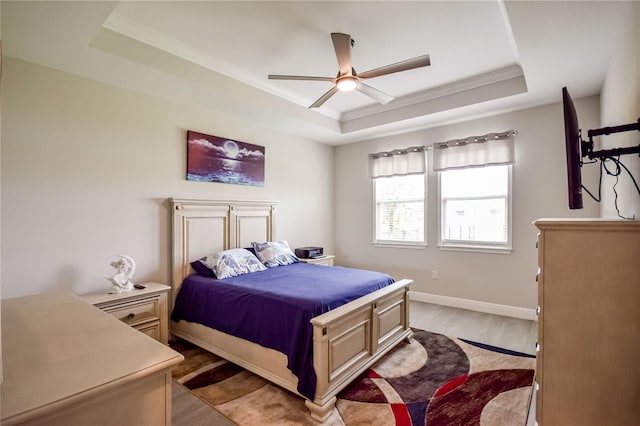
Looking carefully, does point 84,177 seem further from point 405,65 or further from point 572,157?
point 572,157

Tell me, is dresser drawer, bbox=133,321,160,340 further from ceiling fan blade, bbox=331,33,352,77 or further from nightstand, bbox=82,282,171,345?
ceiling fan blade, bbox=331,33,352,77

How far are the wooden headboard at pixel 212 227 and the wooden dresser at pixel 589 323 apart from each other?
3012mm

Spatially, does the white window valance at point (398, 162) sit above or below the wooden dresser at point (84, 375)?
above

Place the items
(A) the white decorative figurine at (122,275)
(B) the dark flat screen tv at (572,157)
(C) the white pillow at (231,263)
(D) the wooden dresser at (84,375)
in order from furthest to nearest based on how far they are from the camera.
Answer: (C) the white pillow at (231,263)
(A) the white decorative figurine at (122,275)
(B) the dark flat screen tv at (572,157)
(D) the wooden dresser at (84,375)

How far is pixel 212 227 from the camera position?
349 cm

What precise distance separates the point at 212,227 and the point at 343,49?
229cm

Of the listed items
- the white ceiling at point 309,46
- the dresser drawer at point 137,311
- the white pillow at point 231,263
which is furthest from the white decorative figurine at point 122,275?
the white ceiling at point 309,46

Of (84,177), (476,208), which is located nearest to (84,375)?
(84,177)

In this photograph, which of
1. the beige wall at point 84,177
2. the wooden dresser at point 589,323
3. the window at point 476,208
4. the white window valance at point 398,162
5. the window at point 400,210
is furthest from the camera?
the window at point 400,210

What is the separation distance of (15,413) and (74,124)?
264 centimetres

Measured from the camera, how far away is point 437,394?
2189 mm

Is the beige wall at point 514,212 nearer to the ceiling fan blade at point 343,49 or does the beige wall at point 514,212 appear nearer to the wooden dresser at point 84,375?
the ceiling fan blade at point 343,49

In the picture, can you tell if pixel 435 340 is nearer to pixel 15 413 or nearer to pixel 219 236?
pixel 219 236

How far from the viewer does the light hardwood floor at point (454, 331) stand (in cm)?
196
